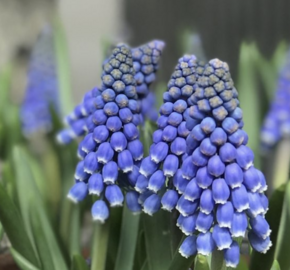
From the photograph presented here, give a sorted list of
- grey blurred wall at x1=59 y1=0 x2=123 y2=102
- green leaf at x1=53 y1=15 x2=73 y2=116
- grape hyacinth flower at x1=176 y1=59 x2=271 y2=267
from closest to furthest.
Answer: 1. grape hyacinth flower at x1=176 y1=59 x2=271 y2=267
2. green leaf at x1=53 y1=15 x2=73 y2=116
3. grey blurred wall at x1=59 y1=0 x2=123 y2=102

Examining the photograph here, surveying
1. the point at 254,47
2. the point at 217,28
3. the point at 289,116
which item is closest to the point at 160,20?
the point at 217,28

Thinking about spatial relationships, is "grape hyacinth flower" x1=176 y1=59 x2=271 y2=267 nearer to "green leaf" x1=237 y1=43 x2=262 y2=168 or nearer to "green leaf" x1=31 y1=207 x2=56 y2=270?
"green leaf" x1=31 y1=207 x2=56 y2=270

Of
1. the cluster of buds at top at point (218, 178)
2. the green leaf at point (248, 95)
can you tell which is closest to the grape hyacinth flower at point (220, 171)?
the cluster of buds at top at point (218, 178)

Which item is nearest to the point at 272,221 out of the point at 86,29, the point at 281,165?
the point at 281,165

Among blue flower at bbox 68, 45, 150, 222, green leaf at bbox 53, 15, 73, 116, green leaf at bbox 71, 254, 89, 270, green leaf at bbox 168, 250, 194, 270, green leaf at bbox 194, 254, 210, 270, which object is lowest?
green leaf at bbox 71, 254, 89, 270

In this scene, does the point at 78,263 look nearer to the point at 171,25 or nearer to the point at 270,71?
the point at 270,71

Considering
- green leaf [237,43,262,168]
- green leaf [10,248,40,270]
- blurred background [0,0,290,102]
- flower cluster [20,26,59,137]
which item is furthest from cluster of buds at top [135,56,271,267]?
flower cluster [20,26,59,137]

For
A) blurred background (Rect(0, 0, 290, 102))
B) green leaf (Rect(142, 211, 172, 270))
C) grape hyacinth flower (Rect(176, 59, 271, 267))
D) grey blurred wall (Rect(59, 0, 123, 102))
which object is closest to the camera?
grape hyacinth flower (Rect(176, 59, 271, 267))
